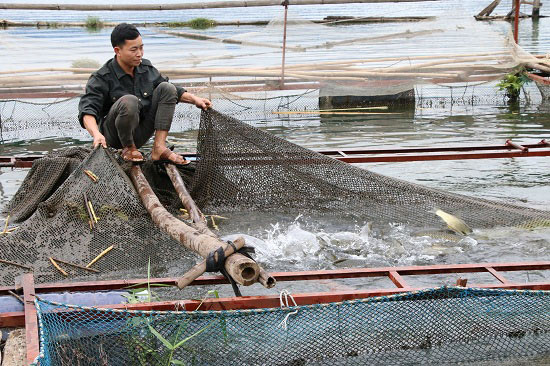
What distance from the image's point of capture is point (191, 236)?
135 inches

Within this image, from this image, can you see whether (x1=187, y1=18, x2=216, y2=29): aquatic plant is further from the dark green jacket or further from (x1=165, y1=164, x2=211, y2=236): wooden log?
(x1=165, y1=164, x2=211, y2=236): wooden log

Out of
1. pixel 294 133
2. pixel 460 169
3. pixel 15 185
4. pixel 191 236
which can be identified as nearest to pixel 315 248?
pixel 191 236

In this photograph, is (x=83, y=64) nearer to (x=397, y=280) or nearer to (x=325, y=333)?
(x=397, y=280)

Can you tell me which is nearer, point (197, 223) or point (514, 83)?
point (197, 223)

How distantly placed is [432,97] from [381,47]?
3.89 feet

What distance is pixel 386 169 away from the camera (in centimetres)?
684

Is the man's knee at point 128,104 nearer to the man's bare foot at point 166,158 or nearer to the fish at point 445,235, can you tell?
the man's bare foot at point 166,158

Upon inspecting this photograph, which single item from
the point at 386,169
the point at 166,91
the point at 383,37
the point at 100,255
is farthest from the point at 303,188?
the point at 383,37

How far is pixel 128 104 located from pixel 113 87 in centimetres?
35

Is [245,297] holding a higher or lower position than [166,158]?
lower

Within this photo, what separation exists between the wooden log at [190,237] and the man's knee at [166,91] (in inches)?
21.6

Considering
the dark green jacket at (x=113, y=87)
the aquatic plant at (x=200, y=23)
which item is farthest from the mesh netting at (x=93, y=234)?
the aquatic plant at (x=200, y=23)

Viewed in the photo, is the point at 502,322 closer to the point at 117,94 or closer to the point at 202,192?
the point at 202,192

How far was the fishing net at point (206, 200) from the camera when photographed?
3.80 m
